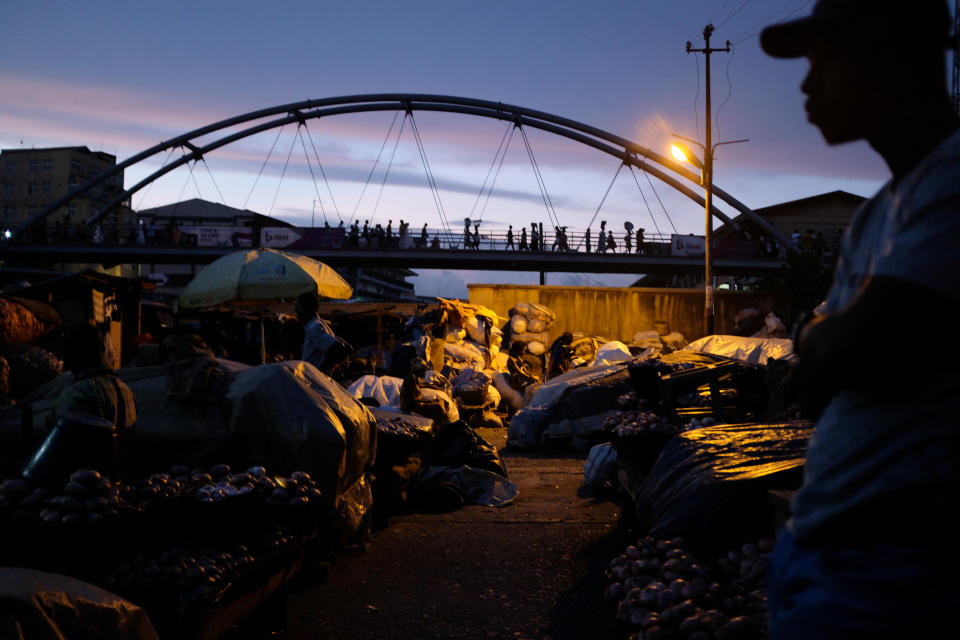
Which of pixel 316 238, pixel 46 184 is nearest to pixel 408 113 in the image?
pixel 316 238

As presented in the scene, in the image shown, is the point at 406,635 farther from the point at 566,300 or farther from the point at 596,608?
the point at 566,300

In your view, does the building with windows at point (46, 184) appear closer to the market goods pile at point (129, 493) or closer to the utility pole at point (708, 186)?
the utility pole at point (708, 186)

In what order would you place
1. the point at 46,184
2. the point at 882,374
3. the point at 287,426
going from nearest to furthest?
1. the point at 882,374
2. the point at 287,426
3. the point at 46,184

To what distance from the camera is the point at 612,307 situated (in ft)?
62.3

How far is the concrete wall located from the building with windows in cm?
6213

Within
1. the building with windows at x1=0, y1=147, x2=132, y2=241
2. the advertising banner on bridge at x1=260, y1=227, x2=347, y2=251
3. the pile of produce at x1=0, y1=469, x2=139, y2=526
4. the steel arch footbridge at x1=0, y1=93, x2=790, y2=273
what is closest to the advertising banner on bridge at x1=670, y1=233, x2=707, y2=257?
the steel arch footbridge at x1=0, y1=93, x2=790, y2=273

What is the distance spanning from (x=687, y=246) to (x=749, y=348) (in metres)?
27.5

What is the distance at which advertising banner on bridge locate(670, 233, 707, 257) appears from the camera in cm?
3803

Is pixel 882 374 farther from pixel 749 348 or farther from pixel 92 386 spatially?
pixel 749 348

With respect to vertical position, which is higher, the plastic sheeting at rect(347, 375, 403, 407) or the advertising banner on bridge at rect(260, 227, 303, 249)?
the advertising banner on bridge at rect(260, 227, 303, 249)

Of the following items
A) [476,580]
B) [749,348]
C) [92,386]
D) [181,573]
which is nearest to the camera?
[181,573]

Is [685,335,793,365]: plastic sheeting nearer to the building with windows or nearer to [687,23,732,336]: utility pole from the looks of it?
[687,23,732,336]: utility pole

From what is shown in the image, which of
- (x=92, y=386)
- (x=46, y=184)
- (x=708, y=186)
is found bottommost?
(x=92, y=386)

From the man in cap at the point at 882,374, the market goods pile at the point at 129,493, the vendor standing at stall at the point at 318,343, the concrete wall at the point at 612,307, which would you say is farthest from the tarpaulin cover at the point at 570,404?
the man in cap at the point at 882,374
